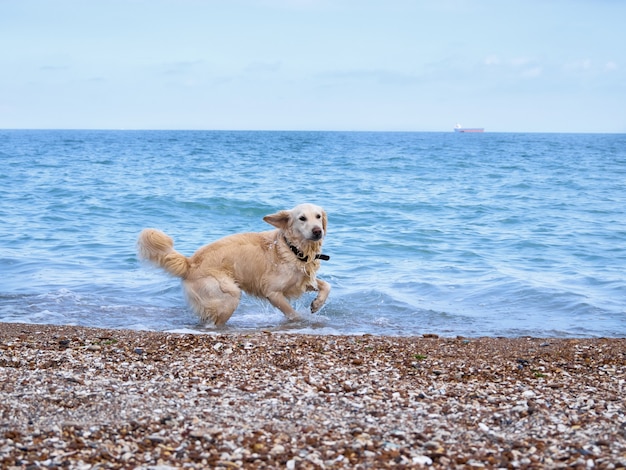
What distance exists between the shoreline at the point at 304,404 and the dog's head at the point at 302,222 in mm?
1688

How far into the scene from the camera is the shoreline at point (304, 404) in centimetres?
383

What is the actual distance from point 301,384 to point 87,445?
164cm

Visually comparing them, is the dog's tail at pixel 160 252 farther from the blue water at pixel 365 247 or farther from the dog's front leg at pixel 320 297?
the dog's front leg at pixel 320 297

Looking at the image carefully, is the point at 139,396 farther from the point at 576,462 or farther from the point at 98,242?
the point at 98,242

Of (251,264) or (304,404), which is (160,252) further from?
(304,404)

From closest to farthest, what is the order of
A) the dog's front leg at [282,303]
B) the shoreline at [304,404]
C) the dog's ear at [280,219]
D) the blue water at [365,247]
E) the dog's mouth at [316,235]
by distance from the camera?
the shoreline at [304,404], the dog's mouth at [316,235], the dog's ear at [280,219], the dog's front leg at [282,303], the blue water at [365,247]

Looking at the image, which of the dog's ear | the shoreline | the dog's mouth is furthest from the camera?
the dog's ear

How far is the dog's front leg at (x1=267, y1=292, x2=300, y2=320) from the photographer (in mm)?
8312

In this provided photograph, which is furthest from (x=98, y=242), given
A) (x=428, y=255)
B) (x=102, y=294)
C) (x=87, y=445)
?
(x=87, y=445)

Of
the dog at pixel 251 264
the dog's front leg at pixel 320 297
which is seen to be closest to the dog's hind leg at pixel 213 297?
the dog at pixel 251 264

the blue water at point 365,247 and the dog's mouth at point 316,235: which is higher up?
the dog's mouth at point 316,235

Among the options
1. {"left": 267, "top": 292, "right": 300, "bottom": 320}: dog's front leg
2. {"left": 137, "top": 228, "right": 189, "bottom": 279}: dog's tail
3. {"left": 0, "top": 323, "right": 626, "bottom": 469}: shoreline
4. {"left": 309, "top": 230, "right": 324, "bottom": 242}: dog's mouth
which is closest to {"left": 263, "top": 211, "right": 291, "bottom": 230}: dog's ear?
{"left": 309, "top": 230, "right": 324, "bottom": 242}: dog's mouth

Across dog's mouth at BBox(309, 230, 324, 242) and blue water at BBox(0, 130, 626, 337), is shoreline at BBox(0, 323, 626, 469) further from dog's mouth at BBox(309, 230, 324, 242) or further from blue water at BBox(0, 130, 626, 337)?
blue water at BBox(0, 130, 626, 337)

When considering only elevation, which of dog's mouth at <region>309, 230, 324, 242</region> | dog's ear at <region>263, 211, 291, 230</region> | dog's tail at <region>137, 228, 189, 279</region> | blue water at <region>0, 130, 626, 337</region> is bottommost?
blue water at <region>0, 130, 626, 337</region>
